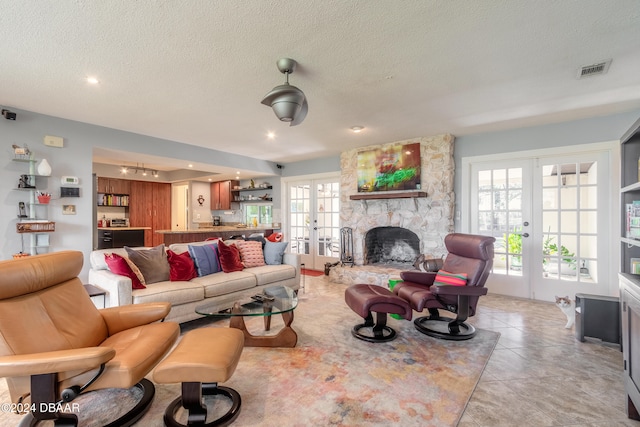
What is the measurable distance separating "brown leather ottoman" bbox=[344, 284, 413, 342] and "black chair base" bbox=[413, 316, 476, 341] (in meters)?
0.37

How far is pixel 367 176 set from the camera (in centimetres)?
529

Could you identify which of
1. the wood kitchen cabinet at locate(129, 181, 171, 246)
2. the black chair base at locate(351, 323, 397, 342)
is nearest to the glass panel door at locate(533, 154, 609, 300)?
the black chair base at locate(351, 323, 397, 342)

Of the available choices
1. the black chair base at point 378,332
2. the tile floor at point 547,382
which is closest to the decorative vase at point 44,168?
the black chair base at point 378,332

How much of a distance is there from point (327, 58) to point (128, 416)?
8.90ft

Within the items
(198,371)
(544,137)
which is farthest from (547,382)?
(544,137)

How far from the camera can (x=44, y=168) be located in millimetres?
3479

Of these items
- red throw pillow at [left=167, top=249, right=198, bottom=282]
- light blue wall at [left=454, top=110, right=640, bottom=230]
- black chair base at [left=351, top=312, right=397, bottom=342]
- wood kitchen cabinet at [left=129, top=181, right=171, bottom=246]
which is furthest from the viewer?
wood kitchen cabinet at [left=129, top=181, right=171, bottom=246]

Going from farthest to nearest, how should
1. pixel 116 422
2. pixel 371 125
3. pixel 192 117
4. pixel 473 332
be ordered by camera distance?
pixel 371 125
pixel 192 117
pixel 473 332
pixel 116 422

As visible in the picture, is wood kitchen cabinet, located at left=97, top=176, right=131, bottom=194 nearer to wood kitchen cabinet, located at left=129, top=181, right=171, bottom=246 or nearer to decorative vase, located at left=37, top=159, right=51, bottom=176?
wood kitchen cabinet, located at left=129, top=181, right=171, bottom=246

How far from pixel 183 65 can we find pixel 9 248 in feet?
10.2

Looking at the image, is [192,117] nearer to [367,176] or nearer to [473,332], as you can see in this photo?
[367,176]

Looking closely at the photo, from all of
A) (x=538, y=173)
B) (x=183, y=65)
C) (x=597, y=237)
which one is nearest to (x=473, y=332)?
(x=597, y=237)

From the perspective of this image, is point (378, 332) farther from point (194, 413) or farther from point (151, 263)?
point (151, 263)

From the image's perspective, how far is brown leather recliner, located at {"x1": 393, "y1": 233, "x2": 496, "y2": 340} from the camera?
2.75 meters
